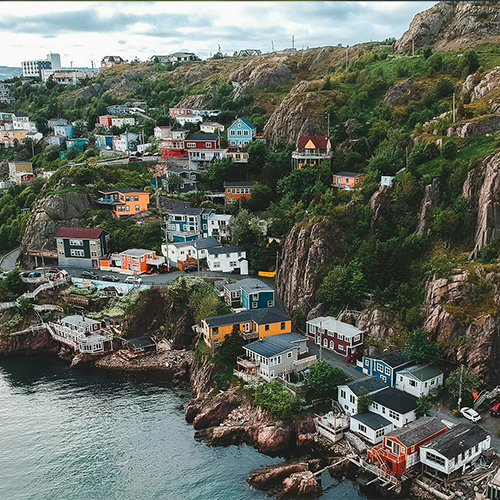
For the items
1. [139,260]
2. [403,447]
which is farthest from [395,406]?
[139,260]

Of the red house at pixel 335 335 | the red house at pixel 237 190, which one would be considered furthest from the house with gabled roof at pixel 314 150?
the red house at pixel 335 335

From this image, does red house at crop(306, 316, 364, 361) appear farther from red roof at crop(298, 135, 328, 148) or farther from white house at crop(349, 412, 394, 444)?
red roof at crop(298, 135, 328, 148)

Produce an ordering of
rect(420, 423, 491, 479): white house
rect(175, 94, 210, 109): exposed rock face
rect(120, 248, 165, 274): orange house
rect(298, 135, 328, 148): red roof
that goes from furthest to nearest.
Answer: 1. rect(175, 94, 210, 109): exposed rock face
2. rect(298, 135, 328, 148): red roof
3. rect(120, 248, 165, 274): orange house
4. rect(420, 423, 491, 479): white house

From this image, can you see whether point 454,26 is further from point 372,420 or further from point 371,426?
point 371,426

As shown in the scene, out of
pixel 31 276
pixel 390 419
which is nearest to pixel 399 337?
pixel 390 419

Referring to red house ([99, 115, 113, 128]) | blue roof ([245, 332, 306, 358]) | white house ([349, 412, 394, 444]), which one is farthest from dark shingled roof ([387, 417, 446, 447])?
red house ([99, 115, 113, 128])

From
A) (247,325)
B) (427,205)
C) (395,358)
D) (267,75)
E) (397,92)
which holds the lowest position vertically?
(395,358)

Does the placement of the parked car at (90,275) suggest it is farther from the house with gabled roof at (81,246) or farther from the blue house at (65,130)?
the blue house at (65,130)
